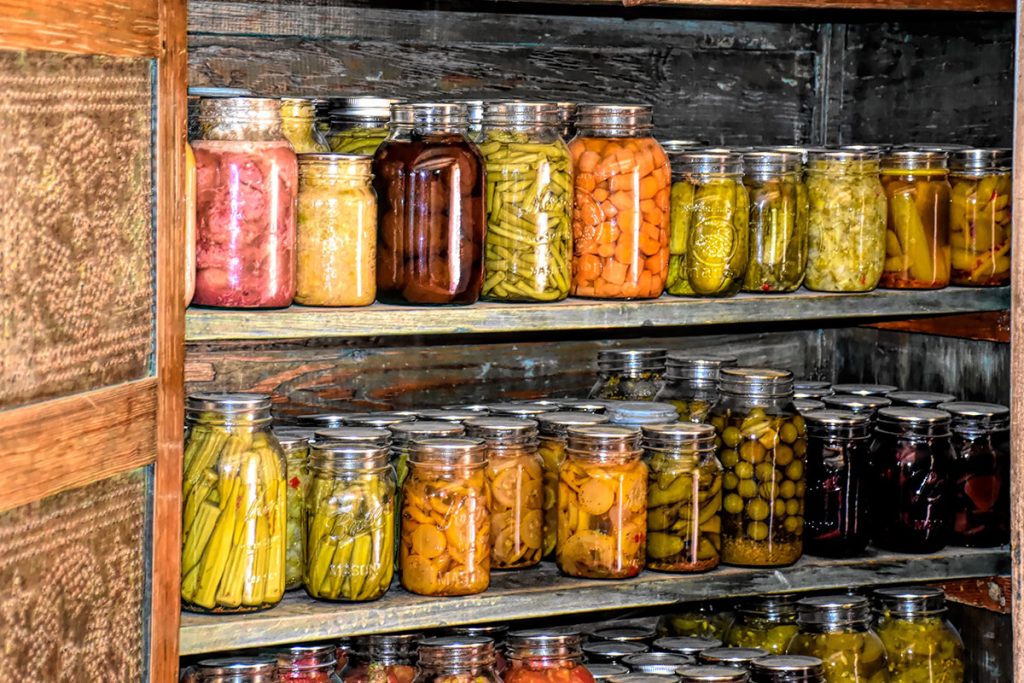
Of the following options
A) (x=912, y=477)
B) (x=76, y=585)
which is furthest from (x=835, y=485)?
(x=76, y=585)

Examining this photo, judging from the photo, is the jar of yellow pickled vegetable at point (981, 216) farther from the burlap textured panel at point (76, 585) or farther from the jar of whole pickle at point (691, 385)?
the burlap textured panel at point (76, 585)

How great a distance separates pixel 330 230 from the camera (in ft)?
5.64

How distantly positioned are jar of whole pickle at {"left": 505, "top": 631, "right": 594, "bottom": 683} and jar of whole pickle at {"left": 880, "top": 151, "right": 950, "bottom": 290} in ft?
2.28

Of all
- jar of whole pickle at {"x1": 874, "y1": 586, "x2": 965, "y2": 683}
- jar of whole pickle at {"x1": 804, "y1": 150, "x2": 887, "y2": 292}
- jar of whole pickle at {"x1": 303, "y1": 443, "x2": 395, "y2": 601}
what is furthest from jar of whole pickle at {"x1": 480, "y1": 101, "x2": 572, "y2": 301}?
jar of whole pickle at {"x1": 874, "y1": 586, "x2": 965, "y2": 683}

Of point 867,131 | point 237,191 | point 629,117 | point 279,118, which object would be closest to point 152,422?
point 237,191

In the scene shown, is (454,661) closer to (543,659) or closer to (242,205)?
(543,659)

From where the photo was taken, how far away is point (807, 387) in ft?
7.38

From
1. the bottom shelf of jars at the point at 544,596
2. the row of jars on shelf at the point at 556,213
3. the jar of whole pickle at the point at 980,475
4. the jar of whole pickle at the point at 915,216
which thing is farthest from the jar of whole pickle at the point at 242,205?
the jar of whole pickle at the point at 980,475

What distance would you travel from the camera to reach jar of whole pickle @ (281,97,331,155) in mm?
1813

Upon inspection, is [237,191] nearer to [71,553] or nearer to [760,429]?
[71,553]

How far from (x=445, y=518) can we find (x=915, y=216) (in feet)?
2.61

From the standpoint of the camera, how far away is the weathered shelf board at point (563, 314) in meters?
1.65

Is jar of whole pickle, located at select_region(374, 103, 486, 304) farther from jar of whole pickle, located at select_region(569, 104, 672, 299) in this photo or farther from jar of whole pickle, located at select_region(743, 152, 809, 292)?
jar of whole pickle, located at select_region(743, 152, 809, 292)

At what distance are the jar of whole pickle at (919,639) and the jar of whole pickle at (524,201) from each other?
A: 2.32 ft
